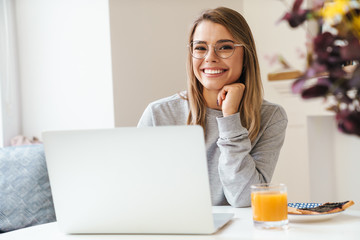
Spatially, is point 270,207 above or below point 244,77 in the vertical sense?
below

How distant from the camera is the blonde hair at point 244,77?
173 centimetres

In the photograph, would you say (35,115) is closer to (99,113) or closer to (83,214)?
(99,113)

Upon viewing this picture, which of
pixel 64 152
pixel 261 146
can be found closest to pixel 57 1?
pixel 261 146

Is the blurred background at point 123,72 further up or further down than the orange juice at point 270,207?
further up

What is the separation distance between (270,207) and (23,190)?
A: 3.98 feet


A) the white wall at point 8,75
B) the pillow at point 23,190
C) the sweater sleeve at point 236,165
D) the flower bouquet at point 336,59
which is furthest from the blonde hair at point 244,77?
the white wall at point 8,75

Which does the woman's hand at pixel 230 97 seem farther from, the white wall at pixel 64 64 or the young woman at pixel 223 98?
the white wall at pixel 64 64

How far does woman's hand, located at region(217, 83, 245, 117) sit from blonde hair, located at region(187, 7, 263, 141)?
5 centimetres

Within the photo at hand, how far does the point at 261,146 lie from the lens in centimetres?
168

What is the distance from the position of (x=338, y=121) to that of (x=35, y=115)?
7.96ft

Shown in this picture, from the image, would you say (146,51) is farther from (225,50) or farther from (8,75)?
(225,50)

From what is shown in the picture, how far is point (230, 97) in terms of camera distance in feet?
5.45

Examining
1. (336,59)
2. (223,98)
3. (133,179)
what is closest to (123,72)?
(223,98)

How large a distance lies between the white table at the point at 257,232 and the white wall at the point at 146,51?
52.4 inches
